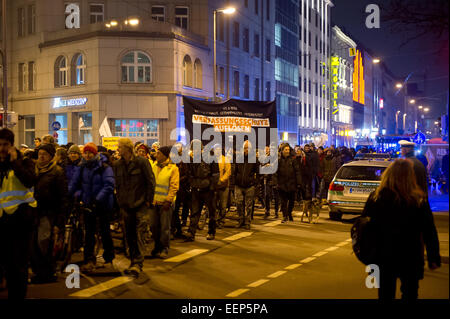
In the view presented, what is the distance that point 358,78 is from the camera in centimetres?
9575

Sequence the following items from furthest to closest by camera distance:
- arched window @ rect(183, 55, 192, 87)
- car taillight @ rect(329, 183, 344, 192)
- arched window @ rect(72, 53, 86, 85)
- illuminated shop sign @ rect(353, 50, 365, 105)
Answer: illuminated shop sign @ rect(353, 50, 365, 105) → arched window @ rect(183, 55, 192, 87) → arched window @ rect(72, 53, 86, 85) → car taillight @ rect(329, 183, 344, 192)

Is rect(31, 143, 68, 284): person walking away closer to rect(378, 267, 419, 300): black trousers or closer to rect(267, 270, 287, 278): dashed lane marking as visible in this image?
rect(267, 270, 287, 278): dashed lane marking

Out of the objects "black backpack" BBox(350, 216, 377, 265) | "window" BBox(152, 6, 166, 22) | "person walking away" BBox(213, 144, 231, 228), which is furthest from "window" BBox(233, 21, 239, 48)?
"black backpack" BBox(350, 216, 377, 265)

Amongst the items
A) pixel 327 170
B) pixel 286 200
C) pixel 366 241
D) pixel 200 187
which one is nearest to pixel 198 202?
pixel 200 187

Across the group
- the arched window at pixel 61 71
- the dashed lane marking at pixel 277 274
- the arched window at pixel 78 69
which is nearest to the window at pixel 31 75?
the arched window at pixel 61 71

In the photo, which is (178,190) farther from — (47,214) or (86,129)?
(86,129)

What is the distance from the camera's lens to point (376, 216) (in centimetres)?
543

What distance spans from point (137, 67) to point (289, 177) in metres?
22.2

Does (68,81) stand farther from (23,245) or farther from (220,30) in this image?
(23,245)

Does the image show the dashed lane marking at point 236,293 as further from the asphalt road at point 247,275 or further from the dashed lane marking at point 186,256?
the dashed lane marking at point 186,256

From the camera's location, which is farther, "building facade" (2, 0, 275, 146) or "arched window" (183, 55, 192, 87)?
"arched window" (183, 55, 192, 87)

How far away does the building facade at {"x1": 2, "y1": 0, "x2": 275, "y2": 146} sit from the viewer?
35.0 m

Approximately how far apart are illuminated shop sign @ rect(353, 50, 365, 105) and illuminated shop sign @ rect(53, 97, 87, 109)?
63.2 meters

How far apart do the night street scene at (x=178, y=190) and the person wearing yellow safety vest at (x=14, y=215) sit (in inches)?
0.6
